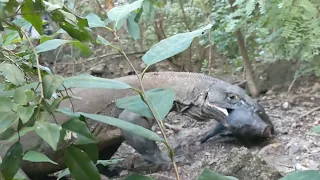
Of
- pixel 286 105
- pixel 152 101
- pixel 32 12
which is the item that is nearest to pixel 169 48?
pixel 152 101

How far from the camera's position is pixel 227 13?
3564 millimetres

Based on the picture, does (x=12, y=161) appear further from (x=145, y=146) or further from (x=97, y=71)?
(x=97, y=71)

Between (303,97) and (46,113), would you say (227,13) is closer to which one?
(303,97)

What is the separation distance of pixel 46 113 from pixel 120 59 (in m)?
4.26

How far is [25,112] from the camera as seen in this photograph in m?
0.65

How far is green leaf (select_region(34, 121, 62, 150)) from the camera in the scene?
63 centimetres

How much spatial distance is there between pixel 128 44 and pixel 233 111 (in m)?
2.23

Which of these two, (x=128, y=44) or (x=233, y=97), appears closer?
(x=233, y=97)

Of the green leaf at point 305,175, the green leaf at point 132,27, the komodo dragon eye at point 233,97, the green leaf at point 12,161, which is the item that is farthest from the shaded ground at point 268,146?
the green leaf at point 12,161

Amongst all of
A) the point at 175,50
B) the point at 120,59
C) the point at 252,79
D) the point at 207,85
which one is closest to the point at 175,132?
the point at 207,85

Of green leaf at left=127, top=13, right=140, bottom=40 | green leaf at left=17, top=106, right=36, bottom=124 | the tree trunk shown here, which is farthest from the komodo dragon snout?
green leaf at left=17, top=106, right=36, bottom=124

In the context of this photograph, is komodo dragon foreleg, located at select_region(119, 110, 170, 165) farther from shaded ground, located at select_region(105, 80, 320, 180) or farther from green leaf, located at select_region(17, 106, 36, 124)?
green leaf, located at select_region(17, 106, 36, 124)

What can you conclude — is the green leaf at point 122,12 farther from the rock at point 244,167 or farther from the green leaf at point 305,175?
the rock at point 244,167

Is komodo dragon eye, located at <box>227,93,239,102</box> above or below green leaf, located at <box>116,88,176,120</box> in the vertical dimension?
below
